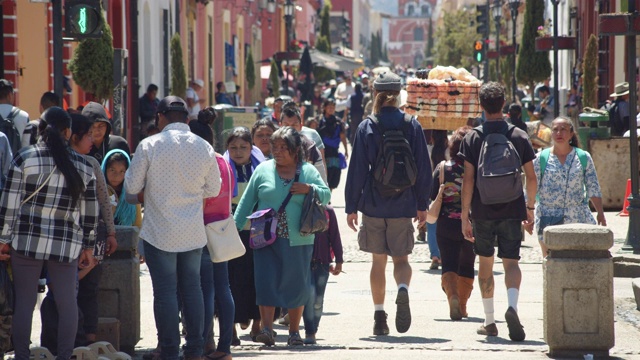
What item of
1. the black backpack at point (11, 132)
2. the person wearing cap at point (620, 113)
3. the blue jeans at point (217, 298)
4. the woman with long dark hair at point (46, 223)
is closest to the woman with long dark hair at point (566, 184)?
the blue jeans at point (217, 298)

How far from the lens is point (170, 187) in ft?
25.0

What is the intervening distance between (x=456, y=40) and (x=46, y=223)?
53385 millimetres

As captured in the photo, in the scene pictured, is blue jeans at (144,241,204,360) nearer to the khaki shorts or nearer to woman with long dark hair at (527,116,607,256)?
the khaki shorts

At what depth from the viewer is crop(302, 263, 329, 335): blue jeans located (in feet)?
29.6

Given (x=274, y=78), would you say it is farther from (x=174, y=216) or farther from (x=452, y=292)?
(x=174, y=216)

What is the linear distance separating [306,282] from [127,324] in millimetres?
1271

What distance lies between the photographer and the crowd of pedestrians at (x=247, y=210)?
7.37m

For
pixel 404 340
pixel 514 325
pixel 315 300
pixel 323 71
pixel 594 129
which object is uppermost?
pixel 323 71

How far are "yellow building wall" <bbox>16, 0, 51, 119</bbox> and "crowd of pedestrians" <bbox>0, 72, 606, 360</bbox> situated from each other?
9.34 m

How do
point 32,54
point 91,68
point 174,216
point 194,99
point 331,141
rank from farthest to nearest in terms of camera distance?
point 194,99 < point 32,54 < point 331,141 < point 91,68 < point 174,216

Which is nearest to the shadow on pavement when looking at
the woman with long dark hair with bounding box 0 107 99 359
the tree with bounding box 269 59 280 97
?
the woman with long dark hair with bounding box 0 107 99 359

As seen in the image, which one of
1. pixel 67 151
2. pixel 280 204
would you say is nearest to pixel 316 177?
pixel 280 204

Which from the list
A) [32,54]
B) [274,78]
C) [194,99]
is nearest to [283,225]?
[32,54]

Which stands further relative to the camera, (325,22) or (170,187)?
(325,22)
